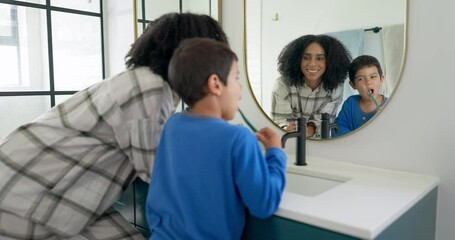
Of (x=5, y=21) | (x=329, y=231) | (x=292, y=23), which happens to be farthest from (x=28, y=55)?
(x=329, y=231)

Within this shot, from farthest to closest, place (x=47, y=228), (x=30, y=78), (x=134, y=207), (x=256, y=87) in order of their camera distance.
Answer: (x=30, y=78)
(x=256, y=87)
(x=134, y=207)
(x=47, y=228)

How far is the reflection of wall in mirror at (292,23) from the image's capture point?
48.8 inches

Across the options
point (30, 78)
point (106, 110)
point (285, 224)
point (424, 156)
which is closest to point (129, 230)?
point (106, 110)

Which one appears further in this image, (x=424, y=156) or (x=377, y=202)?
(x=424, y=156)

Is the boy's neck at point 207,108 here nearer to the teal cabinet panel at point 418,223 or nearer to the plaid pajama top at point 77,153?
the plaid pajama top at point 77,153

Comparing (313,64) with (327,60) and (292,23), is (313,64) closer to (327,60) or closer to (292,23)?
(327,60)

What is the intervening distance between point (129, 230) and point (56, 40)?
160cm

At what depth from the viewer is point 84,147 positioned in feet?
3.49


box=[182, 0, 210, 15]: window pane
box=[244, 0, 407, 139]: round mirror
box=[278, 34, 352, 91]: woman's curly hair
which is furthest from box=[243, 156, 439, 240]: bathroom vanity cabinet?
box=[182, 0, 210, 15]: window pane

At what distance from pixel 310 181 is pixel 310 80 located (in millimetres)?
402

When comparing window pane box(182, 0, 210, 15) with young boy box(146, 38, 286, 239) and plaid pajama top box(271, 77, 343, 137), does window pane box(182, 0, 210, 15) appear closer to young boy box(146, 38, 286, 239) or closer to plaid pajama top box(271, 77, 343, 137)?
plaid pajama top box(271, 77, 343, 137)

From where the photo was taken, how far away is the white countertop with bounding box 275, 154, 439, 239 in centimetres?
78

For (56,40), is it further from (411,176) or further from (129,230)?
(411,176)

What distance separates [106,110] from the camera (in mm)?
1009
